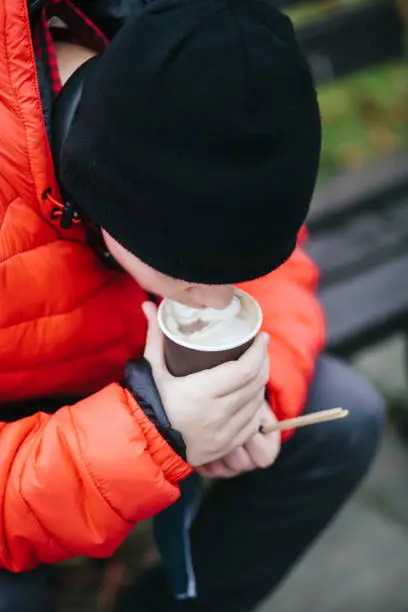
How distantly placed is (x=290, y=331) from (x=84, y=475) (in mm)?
514

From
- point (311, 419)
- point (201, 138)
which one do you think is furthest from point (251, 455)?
point (201, 138)

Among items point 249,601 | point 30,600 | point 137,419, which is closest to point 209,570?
point 249,601

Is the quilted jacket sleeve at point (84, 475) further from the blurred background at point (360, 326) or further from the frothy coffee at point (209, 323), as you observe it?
the blurred background at point (360, 326)

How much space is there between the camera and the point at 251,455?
1.50m

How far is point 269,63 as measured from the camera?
1.14 meters

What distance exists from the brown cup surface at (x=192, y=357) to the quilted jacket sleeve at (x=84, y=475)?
0.27 ft

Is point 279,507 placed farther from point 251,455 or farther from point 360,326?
point 360,326

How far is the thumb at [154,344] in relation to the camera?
4.38ft

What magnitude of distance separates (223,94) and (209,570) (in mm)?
1039

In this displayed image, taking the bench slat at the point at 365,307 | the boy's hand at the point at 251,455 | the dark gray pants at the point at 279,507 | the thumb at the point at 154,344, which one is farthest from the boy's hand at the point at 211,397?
the bench slat at the point at 365,307

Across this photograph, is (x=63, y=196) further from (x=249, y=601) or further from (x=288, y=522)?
(x=249, y=601)

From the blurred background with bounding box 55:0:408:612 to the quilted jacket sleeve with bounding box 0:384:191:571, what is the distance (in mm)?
739

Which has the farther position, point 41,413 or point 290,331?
point 290,331

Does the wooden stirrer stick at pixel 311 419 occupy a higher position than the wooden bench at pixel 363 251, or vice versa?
the wooden stirrer stick at pixel 311 419
